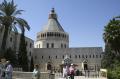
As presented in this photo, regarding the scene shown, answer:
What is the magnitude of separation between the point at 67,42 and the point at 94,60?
41.9ft

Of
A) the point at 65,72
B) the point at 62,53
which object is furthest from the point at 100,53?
the point at 65,72

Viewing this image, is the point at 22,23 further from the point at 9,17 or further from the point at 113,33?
the point at 113,33

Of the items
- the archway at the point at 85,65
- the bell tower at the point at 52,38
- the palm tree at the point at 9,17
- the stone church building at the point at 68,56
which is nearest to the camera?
the palm tree at the point at 9,17

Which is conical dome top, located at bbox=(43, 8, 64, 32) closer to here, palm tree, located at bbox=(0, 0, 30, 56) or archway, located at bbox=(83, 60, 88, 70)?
archway, located at bbox=(83, 60, 88, 70)

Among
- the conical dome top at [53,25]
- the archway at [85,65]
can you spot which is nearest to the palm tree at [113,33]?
the archway at [85,65]

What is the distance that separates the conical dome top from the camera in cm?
8688

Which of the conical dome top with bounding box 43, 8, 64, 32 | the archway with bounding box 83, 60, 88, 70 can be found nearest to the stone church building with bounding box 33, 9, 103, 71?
the archway with bounding box 83, 60, 88, 70

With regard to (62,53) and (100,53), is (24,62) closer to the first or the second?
(62,53)

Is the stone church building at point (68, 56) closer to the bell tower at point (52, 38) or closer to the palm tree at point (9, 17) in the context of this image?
the bell tower at point (52, 38)

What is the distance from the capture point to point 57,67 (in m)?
77.0

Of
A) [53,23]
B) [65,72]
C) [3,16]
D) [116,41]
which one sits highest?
[53,23]

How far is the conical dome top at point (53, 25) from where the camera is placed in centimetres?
8688

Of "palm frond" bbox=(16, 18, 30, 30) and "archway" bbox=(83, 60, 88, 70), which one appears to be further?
"archway" bbox=(83, 60, 88, 70)

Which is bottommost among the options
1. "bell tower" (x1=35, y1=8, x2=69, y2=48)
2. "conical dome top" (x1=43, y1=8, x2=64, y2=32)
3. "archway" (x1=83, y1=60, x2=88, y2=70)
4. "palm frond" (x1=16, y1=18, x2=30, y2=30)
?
"archway" (x1=83, y1=60, x2=88, y2=70)
